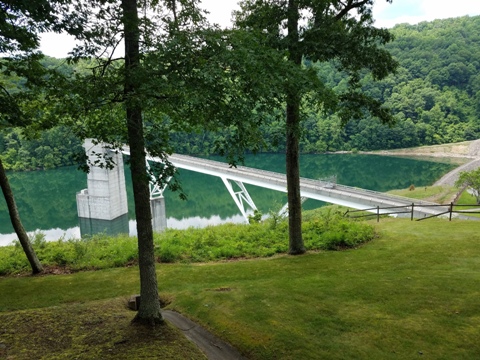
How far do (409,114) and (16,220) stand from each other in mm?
97195

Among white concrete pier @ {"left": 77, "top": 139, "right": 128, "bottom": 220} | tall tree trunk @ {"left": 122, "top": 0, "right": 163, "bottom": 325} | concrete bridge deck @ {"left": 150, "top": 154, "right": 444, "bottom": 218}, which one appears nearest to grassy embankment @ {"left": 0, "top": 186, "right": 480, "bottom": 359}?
tall tree trunk @ {"left": 122, "top": 0, "right": 163, "bottom": 325}

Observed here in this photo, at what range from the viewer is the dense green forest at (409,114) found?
67.4 meters

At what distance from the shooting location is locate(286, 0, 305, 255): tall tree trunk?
802 cm

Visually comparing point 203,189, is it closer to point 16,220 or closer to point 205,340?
point 16,220

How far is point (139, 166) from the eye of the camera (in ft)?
16.3

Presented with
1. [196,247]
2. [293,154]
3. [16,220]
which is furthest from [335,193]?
[16,220]

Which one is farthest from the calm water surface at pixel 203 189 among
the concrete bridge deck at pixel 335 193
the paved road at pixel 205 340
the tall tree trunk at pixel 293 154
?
the paved road at pixel 205 340

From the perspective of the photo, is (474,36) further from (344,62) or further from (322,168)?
(344,62)

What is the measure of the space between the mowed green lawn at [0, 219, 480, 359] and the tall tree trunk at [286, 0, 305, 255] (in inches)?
31.4

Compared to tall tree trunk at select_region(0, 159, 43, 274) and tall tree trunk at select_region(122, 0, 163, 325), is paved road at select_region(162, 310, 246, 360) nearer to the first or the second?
tall tree trunk at select_region(122, 0, 163, 325)

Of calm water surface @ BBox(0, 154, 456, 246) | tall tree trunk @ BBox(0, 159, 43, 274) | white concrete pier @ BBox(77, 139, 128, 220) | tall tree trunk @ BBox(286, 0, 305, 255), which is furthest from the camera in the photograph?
calm water surface @ BBox(0, 154, 456, 246)

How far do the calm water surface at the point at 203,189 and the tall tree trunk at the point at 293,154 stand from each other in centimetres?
2174

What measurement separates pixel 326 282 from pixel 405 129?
85856mm

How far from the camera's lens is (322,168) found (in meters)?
71.2
